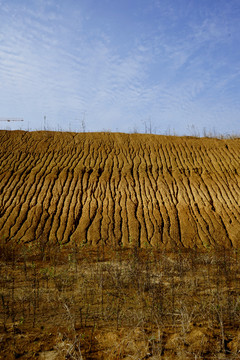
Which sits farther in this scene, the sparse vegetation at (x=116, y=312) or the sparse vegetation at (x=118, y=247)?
the sparse vegetation at (x=118, y=247)

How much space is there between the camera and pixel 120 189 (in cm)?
1314

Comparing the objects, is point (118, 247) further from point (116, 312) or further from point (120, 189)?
point (116, 312)

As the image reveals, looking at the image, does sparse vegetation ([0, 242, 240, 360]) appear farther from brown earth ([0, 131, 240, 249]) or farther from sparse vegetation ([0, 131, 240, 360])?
brown earth ([0, 131, 240, 249])

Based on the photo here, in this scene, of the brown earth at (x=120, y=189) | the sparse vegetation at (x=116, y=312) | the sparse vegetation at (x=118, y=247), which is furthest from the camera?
the brown earth at (x=120, y=189)

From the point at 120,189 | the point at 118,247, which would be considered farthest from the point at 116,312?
the point at 120,189

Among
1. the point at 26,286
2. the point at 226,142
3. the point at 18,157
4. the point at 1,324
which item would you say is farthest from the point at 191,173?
the point at 1,324

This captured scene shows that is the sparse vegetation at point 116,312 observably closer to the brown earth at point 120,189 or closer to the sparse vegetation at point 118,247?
the sparse vegetation at point 118,247

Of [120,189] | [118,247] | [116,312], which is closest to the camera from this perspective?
[116,312]

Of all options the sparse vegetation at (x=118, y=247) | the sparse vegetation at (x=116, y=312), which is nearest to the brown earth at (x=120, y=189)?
the sparse vegetation at (x=118, y=247)

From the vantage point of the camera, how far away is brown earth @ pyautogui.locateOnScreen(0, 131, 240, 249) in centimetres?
1077

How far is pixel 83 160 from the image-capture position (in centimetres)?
1523

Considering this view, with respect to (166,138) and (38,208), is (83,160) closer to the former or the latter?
(38,208)

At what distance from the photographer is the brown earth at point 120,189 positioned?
424 inches

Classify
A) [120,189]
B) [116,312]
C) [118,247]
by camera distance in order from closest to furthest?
[116,312]
[118,247]
[120,189]
